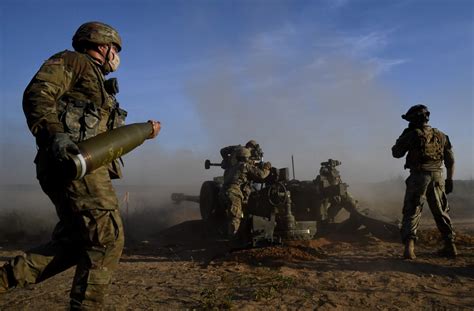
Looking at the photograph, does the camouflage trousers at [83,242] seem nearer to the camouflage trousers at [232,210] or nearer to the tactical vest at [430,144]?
the tactical vest at [430,144]

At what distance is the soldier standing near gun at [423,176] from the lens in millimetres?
6113

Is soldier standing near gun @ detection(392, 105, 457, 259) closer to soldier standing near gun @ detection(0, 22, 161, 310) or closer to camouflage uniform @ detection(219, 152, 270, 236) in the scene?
camouflage uniform @ detection(219, 152, 270, 236)

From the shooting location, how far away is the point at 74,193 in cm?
283

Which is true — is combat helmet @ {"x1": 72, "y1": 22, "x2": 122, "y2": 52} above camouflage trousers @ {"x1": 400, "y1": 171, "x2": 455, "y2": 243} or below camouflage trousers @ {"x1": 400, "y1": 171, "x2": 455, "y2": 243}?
above

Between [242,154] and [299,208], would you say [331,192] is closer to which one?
[299,208]

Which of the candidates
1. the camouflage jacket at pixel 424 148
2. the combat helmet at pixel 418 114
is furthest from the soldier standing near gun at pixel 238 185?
the combat helmet at pixel 418 114

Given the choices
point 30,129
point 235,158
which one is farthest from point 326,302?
point 235,158

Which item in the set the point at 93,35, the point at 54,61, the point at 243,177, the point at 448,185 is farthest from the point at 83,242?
the point at 243,177

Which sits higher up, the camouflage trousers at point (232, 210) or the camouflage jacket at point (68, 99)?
the camouflage jacket at point (68, 99)

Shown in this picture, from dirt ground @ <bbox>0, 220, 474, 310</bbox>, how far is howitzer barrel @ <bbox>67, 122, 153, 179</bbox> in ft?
5.84

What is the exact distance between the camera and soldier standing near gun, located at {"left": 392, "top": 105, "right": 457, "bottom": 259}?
6113mm

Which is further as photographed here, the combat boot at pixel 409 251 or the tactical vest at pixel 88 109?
the combat boot at pixel 409 251

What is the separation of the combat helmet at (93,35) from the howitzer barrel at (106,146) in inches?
27.9

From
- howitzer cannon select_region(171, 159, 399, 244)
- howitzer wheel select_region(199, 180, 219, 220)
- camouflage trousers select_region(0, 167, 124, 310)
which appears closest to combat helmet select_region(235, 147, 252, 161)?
howitzer cannon select_region(171, 159, 399, 244)
